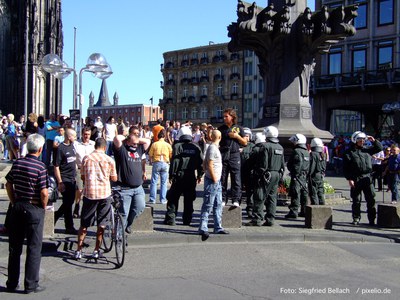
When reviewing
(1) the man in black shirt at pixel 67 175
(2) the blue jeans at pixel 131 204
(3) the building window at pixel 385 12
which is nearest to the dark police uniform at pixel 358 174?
(2) the blue jeans at pixel 131 204

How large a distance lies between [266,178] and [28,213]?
5328 millimetres

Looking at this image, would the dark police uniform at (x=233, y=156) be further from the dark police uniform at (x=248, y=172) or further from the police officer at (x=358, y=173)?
the police officer at (x=358, y=173)

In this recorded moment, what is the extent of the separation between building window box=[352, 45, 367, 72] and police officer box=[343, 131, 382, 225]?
35.1 m

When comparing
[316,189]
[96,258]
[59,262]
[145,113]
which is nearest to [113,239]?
[96,258]

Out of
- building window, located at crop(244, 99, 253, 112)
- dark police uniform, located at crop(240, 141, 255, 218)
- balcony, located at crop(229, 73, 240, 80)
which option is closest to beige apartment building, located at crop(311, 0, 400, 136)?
dark police uniform, located at crop(240, 141, 255, 218)

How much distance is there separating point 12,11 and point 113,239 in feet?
148

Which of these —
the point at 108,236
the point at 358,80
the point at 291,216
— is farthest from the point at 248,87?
the point at 108,236

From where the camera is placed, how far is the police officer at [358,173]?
11.5 metres

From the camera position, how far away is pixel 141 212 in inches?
359

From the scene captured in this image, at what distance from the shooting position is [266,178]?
34.8ft

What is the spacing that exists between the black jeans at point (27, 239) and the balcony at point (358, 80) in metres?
39.2

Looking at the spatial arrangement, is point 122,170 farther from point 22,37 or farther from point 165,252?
point 22,37

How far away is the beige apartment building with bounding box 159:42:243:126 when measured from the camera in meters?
96.6

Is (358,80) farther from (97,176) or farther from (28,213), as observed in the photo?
(28,213)
